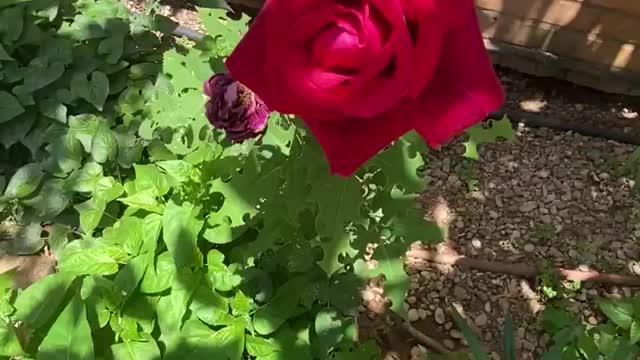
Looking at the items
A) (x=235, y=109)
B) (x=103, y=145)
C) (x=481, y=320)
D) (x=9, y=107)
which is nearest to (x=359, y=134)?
(x=235, y=109)

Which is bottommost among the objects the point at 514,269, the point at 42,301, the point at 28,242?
the point at 28,242

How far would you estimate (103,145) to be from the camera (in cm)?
230

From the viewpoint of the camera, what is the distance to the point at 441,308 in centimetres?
246

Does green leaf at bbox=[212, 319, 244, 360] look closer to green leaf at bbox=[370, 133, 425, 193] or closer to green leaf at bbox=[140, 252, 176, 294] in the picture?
green leaf at bbox=[140, 252, 176, 294]

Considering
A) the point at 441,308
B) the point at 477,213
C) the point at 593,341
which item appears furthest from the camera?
the point at 477,213

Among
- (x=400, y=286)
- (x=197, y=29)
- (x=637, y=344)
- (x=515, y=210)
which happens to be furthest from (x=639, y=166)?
(x=197, y=29)

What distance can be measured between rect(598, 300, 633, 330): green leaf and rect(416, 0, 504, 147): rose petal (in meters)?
1.39

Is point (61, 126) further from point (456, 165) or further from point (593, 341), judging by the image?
point (593, 341)

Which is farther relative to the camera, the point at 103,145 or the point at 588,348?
the point at 103,145

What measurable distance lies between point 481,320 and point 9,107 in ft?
5.30

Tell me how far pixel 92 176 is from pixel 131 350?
61cm

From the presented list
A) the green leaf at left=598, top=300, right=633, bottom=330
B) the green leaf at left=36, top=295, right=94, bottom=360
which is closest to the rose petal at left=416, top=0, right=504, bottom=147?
the green leaf at left=36, top=295, right=94, bottom=360

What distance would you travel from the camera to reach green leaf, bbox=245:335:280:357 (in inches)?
74.2

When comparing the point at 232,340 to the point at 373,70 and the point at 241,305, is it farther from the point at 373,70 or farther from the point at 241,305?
the point at 373,70
